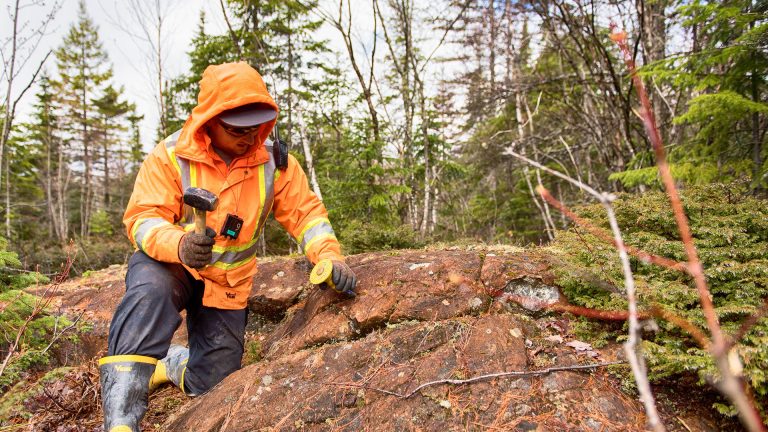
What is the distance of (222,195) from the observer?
3104mm

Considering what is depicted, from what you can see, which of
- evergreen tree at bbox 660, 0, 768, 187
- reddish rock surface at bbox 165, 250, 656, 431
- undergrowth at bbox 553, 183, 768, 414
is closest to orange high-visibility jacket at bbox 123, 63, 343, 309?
reddish rock surface at bbox 165, 250, 656, 431

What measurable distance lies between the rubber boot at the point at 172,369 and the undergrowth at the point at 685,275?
10.1 feet

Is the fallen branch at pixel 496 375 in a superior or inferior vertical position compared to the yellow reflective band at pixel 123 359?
inferior

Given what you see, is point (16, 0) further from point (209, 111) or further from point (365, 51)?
point (209, 111)

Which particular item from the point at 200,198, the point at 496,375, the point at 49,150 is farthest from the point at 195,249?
the point at 49,150

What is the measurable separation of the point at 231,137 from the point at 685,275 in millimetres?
3202

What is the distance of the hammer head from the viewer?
236 centimetres

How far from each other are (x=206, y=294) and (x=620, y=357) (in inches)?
117

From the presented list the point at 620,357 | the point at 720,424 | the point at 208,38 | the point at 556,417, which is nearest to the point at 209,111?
the point at 556,417

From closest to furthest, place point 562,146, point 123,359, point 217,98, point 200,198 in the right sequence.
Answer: point 200,198, point 123,359, point 217,98, point 562,146

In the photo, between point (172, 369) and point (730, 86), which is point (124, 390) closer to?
point (172, 369)

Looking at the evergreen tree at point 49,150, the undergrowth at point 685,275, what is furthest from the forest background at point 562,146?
the evergreen tree at point 49,150

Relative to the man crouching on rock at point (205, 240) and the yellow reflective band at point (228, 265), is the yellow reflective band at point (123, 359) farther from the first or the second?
the yellow reflective band at point (228, 265)

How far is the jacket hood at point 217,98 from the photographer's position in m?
2.94
